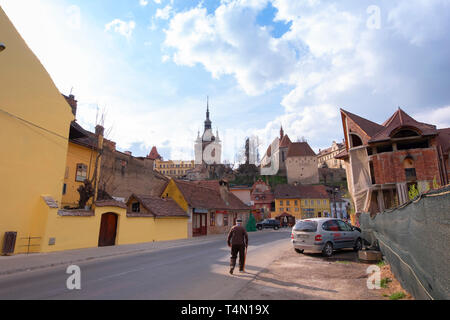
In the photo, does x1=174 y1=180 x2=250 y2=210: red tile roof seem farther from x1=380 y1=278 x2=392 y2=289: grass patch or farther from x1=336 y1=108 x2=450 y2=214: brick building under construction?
x1=380 y1=278 x2=392 y2=289: grass patch

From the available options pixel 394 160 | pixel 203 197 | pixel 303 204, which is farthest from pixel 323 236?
pixel 303 204

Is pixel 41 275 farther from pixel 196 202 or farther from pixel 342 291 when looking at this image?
pixel 196 202

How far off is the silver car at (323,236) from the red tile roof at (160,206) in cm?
1271

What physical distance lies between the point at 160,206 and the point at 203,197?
8.57 m

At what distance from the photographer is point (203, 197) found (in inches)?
1257

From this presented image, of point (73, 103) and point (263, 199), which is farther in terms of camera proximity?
point (263, 199)

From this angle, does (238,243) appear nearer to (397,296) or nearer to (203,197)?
(397,296)

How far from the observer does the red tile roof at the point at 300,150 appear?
331 feet

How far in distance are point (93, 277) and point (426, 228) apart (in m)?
8.47

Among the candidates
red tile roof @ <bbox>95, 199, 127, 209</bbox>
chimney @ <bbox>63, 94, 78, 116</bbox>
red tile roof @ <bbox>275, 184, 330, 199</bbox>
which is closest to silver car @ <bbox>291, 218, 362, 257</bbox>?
red tile roof @ <bbox>95, 199, 127, 209</bbox>

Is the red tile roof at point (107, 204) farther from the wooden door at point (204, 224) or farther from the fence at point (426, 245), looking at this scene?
the fence at point (426, 245)
